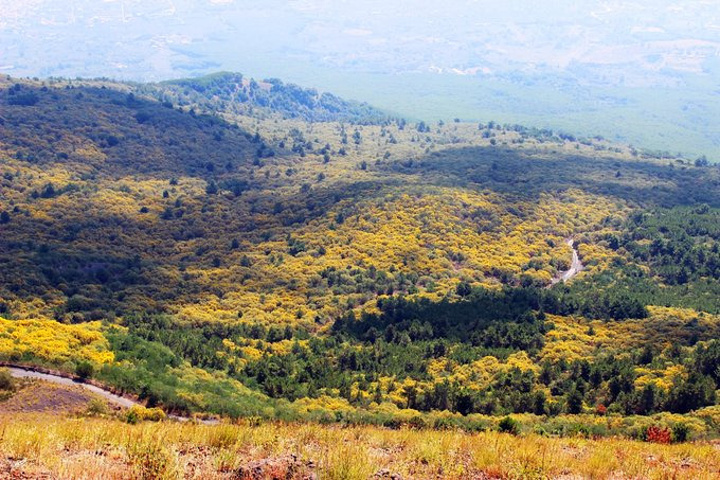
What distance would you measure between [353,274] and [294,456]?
262 ft

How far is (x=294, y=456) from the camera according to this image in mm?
15656

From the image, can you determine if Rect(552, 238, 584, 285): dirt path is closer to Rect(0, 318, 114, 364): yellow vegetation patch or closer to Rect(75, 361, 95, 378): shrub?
Rect(0, 318, 114, 364): yellow vegetation patch

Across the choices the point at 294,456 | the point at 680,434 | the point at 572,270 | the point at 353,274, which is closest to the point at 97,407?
the point at 294,456

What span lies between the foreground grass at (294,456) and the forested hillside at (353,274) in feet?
46.6

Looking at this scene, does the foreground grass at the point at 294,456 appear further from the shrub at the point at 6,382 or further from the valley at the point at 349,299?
the shrub at the point at 6,382

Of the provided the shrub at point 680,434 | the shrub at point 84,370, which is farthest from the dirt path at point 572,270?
the shrub at point 84,370

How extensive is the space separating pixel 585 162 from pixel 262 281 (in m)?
117

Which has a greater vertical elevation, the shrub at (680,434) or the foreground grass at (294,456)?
the foreground grass at (294,456)

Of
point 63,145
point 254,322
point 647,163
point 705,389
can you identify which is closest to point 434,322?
point 254,322

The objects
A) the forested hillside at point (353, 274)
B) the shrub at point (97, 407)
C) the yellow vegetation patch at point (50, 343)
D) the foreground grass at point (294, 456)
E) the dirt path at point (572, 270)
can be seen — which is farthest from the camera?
the dirt path at point (572, 270)

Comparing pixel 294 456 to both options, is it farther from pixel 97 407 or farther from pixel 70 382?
pixel 70 382

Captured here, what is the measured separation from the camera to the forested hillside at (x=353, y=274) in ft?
159

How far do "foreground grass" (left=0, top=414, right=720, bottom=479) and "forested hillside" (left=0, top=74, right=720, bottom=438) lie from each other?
14196mm

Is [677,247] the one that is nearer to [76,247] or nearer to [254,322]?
[254,322]
